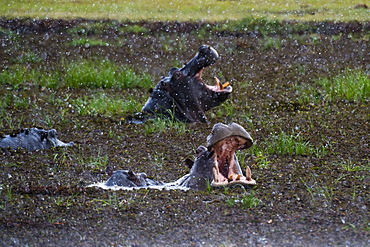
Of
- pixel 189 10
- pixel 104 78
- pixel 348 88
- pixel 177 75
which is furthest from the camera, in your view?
pixel 189 10

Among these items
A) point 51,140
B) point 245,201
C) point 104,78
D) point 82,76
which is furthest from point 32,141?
point 82,76

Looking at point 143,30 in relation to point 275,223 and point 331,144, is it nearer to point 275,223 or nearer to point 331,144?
point 331,144

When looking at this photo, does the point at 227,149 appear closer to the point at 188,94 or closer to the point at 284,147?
the point at 284,147

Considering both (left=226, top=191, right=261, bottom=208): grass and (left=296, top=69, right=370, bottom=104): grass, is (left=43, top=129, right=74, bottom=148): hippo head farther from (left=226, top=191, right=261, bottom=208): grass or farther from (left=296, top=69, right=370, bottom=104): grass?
(left=296, top=69, right=370, bottom=104): grass

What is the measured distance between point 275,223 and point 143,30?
10662 millimetres

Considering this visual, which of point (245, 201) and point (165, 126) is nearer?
point (245, 201)

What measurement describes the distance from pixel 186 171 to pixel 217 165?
1.00m

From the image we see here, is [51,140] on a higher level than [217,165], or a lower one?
lower

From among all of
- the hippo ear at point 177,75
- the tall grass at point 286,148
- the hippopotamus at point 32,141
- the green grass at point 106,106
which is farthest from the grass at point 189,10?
the tall grass at point 286,148

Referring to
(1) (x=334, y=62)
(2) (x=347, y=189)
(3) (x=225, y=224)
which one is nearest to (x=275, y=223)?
(3) (x=225, y=224)

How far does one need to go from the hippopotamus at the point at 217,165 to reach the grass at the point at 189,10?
1007 cm

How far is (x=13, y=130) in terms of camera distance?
23.7ft

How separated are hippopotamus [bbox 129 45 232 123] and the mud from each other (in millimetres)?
210

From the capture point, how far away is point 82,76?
1030 cm
